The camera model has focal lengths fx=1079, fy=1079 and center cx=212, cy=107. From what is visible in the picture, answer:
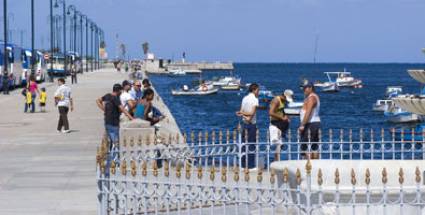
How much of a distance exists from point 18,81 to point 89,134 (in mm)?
45124

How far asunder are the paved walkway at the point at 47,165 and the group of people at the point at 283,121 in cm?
281

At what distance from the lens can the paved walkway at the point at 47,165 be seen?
16.2m

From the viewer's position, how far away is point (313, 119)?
19.1 metres

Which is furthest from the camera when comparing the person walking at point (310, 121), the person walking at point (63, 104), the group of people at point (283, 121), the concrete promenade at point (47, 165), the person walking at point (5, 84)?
the person walking at point (5, 84)

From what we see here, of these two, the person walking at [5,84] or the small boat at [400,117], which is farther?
the small boat at [400,117]

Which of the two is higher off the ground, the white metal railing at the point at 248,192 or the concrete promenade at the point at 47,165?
the white metal railing at the point at 248,192

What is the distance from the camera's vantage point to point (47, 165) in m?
21.8

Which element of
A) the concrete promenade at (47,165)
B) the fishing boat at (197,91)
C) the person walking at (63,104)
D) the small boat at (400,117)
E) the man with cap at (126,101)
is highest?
the man with cap at (126,101)

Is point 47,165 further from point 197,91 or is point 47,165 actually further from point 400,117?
point 197,91

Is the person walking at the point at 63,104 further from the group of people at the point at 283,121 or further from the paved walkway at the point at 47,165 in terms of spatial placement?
the group of people at the point at 283,121

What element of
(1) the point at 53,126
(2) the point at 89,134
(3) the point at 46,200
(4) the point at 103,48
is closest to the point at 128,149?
(3) the point at 46,200

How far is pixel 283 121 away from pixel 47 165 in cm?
491

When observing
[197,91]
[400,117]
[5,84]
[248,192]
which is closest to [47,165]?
[248,192]

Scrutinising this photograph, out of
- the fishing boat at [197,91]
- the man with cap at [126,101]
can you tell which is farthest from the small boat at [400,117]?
the fishing boat at [197,91]
